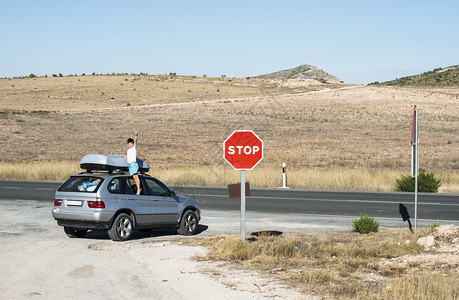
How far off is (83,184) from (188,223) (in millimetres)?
2773

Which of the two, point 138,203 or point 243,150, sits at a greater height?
point 243,150

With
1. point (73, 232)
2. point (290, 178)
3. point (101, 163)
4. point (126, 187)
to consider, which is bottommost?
point (290, 178)

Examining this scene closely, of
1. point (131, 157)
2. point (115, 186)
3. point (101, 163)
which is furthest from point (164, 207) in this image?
point (101, 163)

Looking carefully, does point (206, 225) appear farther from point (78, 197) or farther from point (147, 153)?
point (147, 153)

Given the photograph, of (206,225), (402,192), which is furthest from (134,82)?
(206,225)

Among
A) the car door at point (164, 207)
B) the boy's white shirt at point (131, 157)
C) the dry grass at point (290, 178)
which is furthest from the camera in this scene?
the dry grass at point (290, 178)

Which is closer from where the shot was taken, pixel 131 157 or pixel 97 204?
pixel 97 204

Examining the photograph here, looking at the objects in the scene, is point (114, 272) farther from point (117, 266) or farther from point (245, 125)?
point (245, 125)

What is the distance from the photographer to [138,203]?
1393 centimetres

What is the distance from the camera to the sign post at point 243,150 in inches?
493

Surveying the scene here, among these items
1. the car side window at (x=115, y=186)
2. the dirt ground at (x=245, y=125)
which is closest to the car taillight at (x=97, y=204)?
the car side window at (x=115, y=186)

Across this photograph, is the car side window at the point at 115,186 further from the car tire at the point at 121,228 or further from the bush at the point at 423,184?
the bush at the point at 423,184

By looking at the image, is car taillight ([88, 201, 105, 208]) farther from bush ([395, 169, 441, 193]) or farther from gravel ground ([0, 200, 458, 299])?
bush ([395, 169, 441, 193])

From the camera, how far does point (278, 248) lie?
38.2 ft
